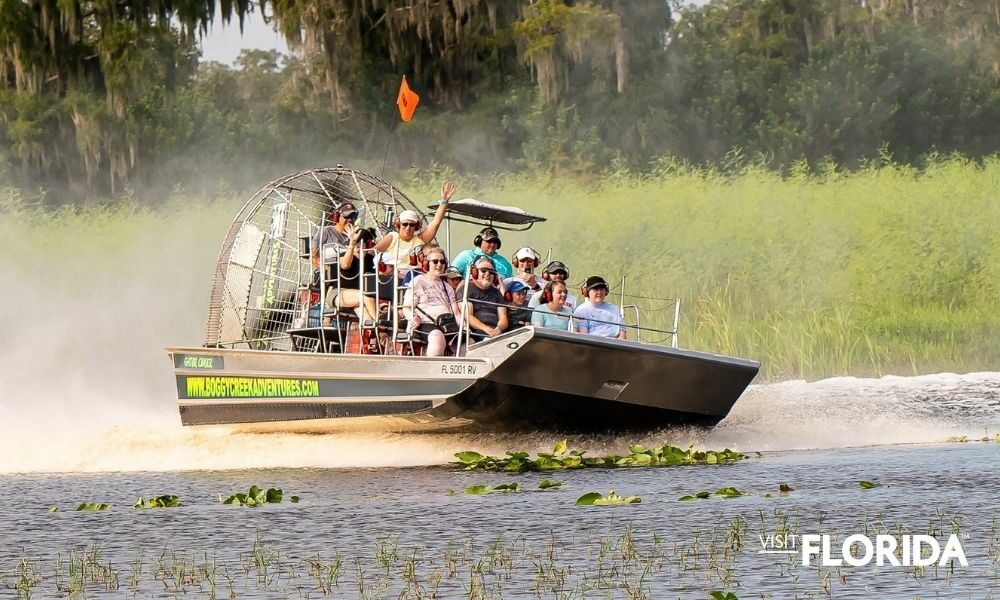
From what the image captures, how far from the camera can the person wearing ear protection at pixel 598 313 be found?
16.1 m

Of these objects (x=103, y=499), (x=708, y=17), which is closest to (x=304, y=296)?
(x=103, y=499)

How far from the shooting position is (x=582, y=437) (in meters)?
16.3

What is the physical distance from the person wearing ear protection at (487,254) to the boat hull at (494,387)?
1.56m

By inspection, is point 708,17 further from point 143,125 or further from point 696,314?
point 696,314

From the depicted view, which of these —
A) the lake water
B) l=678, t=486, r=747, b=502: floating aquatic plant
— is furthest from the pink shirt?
l=678, t=486, r=747, b=502: floating aquatic plant

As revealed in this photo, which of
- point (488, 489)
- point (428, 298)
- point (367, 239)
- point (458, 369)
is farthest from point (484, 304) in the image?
point (488, 489)

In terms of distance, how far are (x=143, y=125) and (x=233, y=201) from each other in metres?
7.60

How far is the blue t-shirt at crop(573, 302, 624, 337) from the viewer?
16.1 meters

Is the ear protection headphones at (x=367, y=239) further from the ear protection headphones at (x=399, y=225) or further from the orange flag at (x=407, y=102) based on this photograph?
the orange flag at (x=407, y=102)

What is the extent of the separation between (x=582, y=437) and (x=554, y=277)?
1490mm

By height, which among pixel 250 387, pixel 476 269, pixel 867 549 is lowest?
A: pixel 867 549

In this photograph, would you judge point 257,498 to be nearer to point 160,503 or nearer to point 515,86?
point 160,503

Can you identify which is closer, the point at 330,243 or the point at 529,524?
the point at 529,524

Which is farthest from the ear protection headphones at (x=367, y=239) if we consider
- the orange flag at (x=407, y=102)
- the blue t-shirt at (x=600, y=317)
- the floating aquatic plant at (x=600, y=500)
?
the floating aquatic plant at (x=600, y=500)
